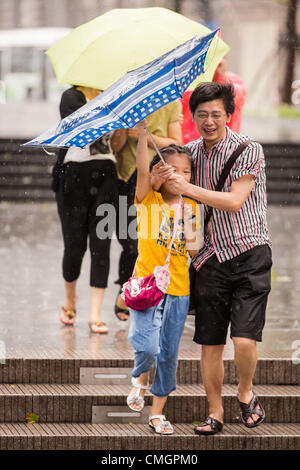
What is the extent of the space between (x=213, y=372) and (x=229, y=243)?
71cm

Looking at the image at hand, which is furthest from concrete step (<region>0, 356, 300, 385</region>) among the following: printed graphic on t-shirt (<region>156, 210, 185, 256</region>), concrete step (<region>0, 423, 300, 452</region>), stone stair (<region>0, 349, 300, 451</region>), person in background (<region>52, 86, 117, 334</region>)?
printed graphic on t-shirt (<region>156, 210, 185, 256</region>)

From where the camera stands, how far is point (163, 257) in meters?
5.34

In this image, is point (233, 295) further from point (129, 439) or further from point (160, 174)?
point (129, 439)

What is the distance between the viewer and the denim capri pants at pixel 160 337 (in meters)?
5.29

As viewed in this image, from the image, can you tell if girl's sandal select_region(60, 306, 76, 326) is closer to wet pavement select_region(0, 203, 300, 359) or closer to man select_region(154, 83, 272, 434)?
wet pavement select_region(0, 203, 300, 359)

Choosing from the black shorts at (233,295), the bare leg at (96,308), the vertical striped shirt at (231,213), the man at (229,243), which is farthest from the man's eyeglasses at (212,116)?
the bare leg at (96,308)

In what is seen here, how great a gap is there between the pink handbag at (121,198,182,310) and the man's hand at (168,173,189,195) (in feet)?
0.86

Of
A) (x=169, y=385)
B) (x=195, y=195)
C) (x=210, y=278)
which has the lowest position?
(x=169, y=385)

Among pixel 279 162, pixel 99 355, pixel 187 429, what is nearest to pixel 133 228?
pixel 99 355

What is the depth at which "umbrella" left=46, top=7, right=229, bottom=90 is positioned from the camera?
21.5 feet

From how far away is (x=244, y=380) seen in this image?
5422 mm

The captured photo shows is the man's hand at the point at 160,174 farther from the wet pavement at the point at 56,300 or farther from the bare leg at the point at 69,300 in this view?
the bare leg at the point at 69,300

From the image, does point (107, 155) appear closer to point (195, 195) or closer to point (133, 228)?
point (133, 228)
